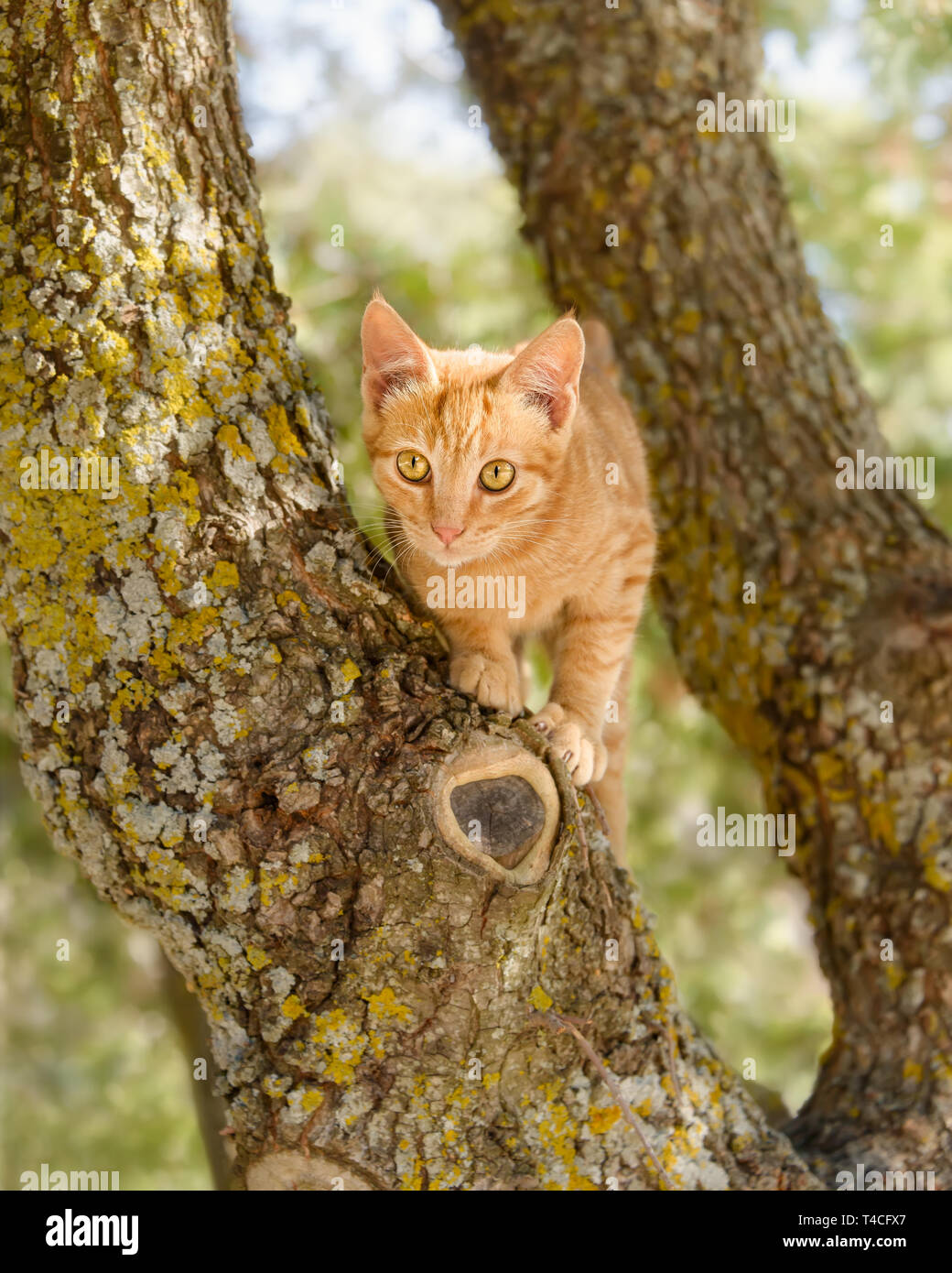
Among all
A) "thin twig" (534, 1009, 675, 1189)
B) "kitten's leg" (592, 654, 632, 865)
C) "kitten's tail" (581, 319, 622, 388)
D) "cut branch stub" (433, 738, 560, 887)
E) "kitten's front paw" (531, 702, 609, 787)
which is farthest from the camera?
"kitten's tail" (581, 319, 622, 388)

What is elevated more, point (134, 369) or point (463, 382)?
point (463, 382)

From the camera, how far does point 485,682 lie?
101 inches

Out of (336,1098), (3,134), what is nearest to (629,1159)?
(336,1098)

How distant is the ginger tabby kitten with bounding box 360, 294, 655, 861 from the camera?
2.82 meters

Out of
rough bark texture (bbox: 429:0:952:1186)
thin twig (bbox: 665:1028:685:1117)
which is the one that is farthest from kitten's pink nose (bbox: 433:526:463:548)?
thin twig (bbox: 665:1028:685:1117)

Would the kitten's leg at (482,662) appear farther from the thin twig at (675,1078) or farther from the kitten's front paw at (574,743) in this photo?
the thin twig at (675,1078)

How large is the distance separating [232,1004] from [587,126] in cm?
311

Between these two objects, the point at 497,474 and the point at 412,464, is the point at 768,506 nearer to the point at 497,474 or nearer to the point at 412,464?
the point at 497,474

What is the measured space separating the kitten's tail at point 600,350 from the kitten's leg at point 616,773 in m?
1.11

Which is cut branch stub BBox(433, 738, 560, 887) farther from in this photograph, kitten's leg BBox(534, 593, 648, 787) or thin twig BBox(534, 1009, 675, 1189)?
kitten's leg BBox(534, 593, 648, 787)

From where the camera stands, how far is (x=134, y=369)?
2182 mm

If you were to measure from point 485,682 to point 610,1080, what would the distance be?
93 cm

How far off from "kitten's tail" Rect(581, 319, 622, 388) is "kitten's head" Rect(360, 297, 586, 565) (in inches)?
33.2

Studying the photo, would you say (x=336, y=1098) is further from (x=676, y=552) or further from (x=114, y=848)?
(x=676, y=552)
